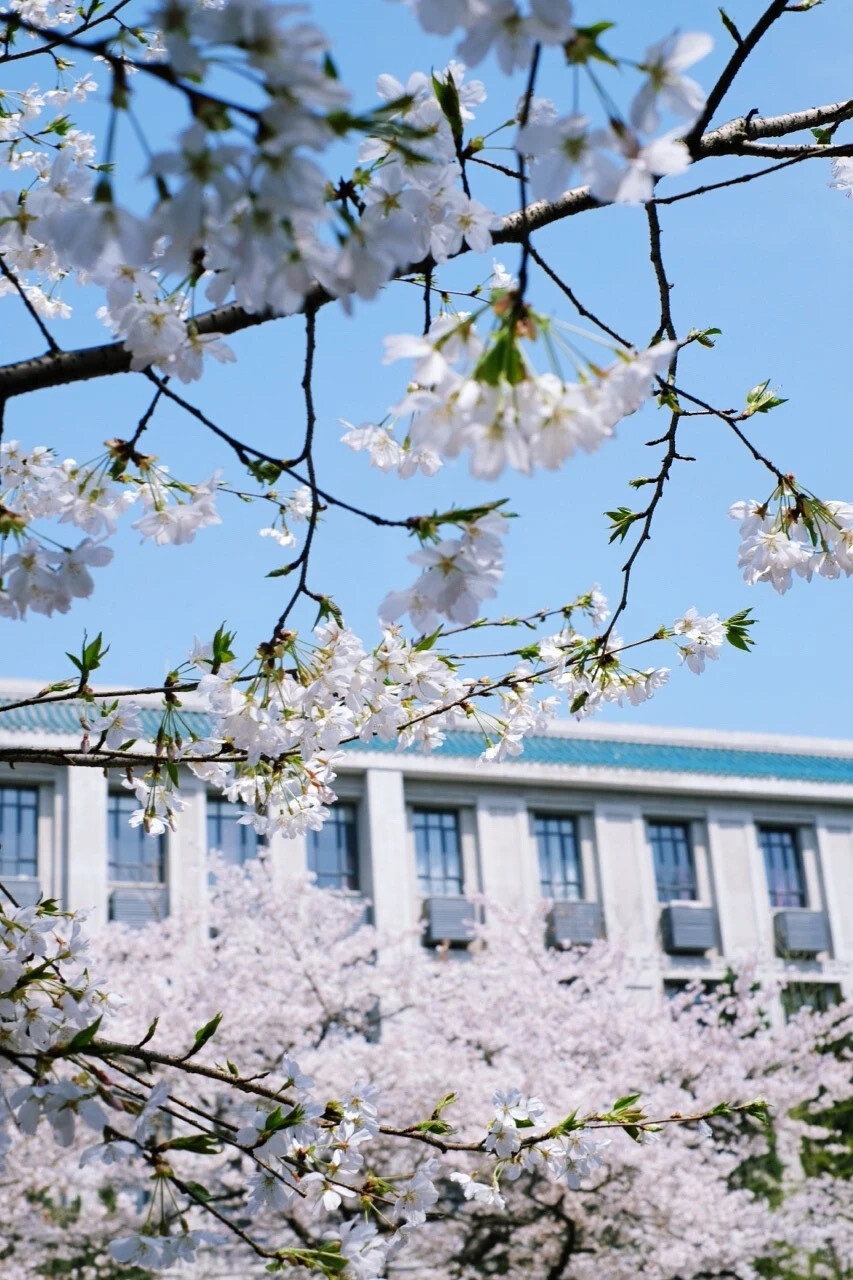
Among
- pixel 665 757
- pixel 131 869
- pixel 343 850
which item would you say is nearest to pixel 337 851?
pixel 343 850

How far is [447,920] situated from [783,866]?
25.0 feet

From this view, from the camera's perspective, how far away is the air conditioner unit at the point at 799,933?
25.9m

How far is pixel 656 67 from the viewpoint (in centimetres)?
140

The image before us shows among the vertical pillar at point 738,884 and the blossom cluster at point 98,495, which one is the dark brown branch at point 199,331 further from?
the vertical pillar at point 738,884

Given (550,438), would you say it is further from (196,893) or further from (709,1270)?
(196,893)

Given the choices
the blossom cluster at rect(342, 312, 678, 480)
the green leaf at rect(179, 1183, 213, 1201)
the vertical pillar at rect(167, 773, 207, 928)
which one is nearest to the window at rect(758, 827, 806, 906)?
the vertical pillar at rect(167, 773, 207, 928)

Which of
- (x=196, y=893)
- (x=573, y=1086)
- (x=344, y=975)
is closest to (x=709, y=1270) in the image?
(x=573, y=1086)

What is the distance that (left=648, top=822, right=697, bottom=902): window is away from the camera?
25969 mm

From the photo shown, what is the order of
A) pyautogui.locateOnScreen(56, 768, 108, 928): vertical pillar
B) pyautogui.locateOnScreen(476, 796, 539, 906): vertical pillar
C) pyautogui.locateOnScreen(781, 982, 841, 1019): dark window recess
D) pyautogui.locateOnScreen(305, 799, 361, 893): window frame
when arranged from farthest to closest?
pyautogui.locateOnScreen(476, 796, 539, 906): vertical pillar < pyautogui.locateOnScreen(781, 982, 841, 1019): dark window recess < pyautogui.locateOnScreen(305, 799, 361, 893): window frame < pyautogui.locateOnScreen(56, 768, 108, 928): vertical pillar

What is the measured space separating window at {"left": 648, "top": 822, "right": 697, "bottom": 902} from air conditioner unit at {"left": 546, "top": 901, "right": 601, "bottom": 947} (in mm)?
1857

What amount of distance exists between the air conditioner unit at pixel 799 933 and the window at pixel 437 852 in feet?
20.7

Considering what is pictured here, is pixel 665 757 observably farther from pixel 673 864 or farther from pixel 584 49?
pixel 584 49

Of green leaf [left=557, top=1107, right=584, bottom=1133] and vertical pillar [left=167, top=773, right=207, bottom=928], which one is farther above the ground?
vertical pillar [left=167, top=773, right=207, bottom=928]

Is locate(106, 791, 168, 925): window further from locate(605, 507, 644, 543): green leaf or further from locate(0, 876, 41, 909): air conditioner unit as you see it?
locate(605, 507, 644, 543): green leaf
